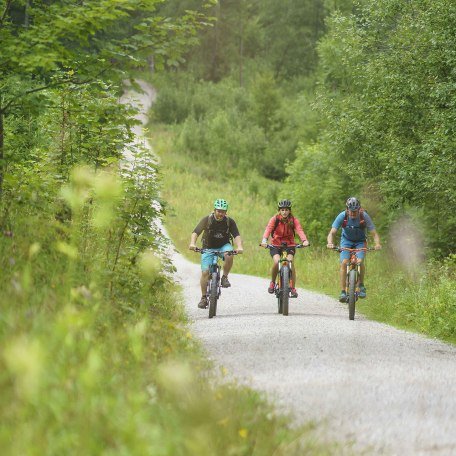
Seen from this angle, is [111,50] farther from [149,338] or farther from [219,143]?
[219,143]

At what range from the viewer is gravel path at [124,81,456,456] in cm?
523

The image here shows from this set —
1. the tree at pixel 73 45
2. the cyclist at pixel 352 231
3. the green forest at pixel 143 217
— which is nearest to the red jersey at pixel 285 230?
the cyclist at pixel 352 231

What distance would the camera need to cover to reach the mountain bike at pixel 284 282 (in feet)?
41.2

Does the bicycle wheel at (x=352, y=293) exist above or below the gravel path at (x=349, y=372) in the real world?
above

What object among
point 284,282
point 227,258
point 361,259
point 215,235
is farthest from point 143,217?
point 361,259

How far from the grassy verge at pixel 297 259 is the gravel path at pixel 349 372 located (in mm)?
1016

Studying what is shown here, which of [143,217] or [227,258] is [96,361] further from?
[227,258]

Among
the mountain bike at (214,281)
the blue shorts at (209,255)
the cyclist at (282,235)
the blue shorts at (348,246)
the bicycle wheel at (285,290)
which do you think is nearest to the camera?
the mountain bike at (214,281)

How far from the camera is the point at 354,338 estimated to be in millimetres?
9797

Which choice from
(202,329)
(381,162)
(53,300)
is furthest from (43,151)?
(381,162)

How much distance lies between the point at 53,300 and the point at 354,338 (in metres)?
5.67

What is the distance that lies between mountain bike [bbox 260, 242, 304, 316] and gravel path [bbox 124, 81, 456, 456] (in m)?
0.27

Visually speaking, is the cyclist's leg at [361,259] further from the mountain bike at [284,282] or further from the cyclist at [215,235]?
the cyclist at [215,235]

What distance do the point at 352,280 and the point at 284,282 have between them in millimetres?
1244
